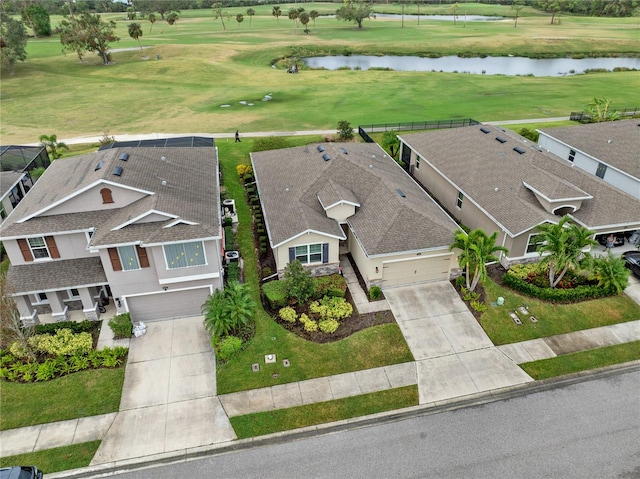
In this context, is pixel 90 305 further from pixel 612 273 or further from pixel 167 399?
pixel 612 273

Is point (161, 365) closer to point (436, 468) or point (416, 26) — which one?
point (436, 468)

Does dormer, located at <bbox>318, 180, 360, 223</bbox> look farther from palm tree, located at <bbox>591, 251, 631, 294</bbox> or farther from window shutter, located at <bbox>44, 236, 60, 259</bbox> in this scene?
window shutter, located at <bbox>44, 236, 60, 259</bbox>

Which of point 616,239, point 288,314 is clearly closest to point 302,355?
point 288,314

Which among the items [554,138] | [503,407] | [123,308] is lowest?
[503,407]

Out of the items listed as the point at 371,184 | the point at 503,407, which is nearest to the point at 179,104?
the point at 371,184

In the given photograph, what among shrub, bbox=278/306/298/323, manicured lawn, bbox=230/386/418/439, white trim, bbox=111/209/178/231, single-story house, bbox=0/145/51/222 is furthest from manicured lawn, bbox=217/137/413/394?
single-story house, bbox=0/145/51/222

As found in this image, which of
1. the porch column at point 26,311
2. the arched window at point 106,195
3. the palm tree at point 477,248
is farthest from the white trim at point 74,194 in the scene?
the palm tree at point 477,248
